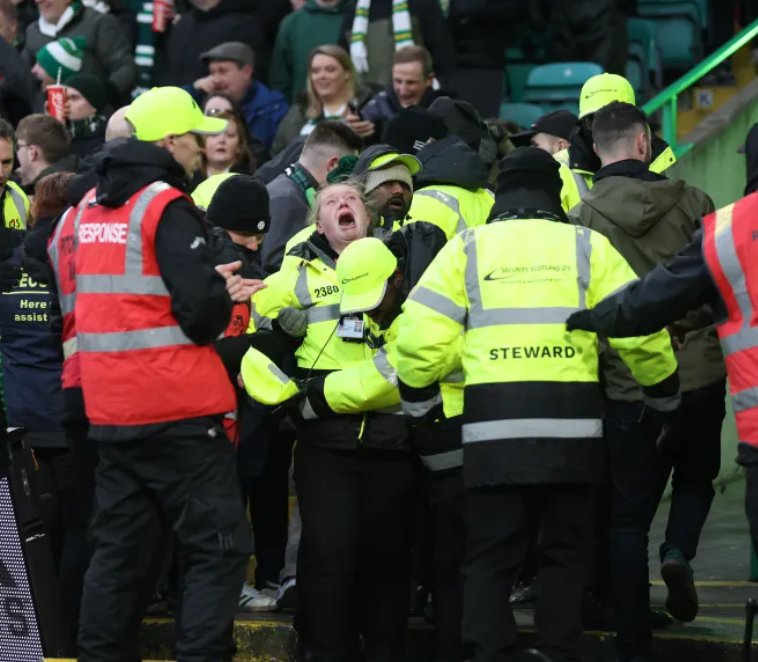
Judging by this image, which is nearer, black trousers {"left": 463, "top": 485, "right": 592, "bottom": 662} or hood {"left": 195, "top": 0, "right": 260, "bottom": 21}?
black trousers {"left": 463, "top": 485, "right": 592, "bottom": 662}

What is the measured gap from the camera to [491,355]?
6355 millimetres

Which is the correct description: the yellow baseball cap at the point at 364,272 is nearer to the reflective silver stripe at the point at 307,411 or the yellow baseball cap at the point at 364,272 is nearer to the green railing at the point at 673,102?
the reflective silver stripe at the point at 307,411

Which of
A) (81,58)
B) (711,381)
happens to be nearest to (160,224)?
(711,381)

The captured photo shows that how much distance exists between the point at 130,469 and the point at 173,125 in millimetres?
1349

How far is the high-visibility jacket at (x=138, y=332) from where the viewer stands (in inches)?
254

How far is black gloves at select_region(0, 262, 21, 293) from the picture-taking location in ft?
26.3

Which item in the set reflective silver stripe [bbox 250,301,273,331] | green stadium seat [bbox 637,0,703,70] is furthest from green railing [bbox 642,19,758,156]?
reflective silver stripe [bbox 250,301,273,331]

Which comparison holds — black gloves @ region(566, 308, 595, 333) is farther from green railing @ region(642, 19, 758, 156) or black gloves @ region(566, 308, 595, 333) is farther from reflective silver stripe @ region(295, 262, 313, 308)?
green railing @ region(642, 19, 758, 156)

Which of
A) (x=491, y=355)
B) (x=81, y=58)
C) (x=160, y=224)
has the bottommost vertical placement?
(x=491, y=355)

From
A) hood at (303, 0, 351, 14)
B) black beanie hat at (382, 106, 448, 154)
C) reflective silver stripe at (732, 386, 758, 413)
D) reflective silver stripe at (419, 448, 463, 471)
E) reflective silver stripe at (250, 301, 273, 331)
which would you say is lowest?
reflective silver stripe at (419, 448, 463, 471)

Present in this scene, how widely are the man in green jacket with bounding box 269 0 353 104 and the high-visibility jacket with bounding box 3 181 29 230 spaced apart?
142 inches

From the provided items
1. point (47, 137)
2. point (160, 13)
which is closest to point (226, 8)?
point (160, 13)

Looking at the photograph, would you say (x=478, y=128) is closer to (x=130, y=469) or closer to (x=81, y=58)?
(x=130, y=469)

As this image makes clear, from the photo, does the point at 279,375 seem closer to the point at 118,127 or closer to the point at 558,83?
the point at 118,127
